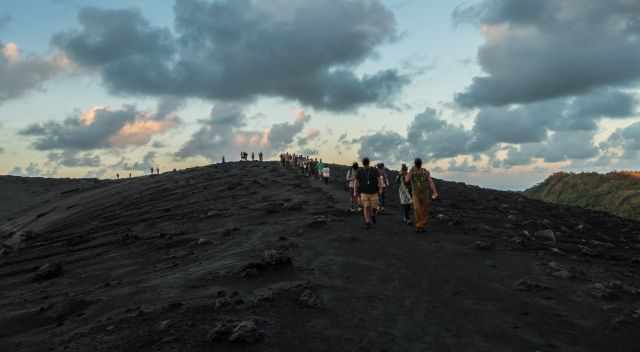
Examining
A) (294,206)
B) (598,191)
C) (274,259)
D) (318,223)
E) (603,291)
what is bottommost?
(603,291)

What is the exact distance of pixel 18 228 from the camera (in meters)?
36.6

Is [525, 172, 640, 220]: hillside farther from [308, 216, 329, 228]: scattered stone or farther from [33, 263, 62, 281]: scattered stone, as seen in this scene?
[33, 263, 62, 281]: scattered stone

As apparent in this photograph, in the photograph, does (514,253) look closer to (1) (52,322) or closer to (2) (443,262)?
(2) (443,262)

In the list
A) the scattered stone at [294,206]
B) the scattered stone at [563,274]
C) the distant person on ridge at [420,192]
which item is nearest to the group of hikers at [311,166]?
the scattered stone at [294,206]

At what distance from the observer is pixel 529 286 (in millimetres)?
10172

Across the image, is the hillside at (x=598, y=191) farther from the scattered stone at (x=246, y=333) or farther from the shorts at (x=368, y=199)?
the scattered stone at (x=246, y=333)

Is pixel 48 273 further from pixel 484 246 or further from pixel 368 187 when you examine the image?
pixel 484 246

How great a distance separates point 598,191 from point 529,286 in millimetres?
47660

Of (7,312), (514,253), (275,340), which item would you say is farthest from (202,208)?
(275,340)

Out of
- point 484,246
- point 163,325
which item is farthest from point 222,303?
point 484,246

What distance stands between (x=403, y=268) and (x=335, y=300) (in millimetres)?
2894

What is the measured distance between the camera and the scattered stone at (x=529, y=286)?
10116mm

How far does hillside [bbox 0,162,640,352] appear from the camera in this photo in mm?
7551

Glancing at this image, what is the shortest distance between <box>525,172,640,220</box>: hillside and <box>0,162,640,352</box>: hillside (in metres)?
30.6
